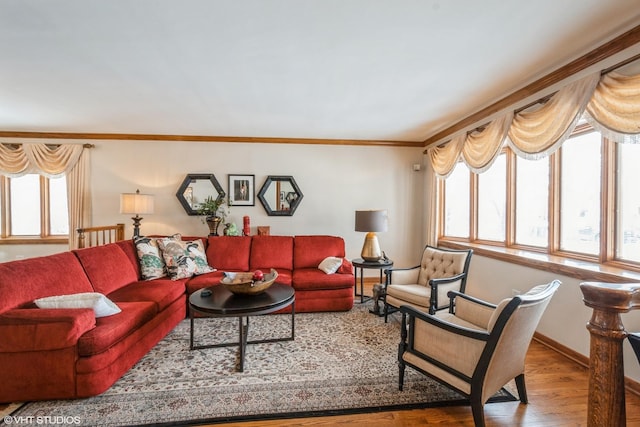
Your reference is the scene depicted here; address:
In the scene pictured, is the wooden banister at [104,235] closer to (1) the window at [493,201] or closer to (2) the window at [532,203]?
(1) the window at [493,201]

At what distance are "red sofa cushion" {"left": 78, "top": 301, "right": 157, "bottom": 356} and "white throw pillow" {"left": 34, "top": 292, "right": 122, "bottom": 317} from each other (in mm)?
60

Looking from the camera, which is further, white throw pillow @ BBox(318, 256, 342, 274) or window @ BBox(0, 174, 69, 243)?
window @ BBox(0, 174, 69, 243)

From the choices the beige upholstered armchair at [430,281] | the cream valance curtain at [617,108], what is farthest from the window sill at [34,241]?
the cream valance curtain at [617,108]

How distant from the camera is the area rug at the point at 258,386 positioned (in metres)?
1.80

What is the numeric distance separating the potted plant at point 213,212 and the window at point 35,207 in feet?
7.52

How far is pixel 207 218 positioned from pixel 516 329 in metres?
4.11

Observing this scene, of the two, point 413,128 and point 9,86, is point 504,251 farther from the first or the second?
point 9,86

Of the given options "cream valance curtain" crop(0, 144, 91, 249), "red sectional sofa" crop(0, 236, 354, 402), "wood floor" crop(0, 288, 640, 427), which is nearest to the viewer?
"wood floor" crop(0, 288, 640, 427)

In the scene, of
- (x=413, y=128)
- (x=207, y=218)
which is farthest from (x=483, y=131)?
(x=207, y=218)

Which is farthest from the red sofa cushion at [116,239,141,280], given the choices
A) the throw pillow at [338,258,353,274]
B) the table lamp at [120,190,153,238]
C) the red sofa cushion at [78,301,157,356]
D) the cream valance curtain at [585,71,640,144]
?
the cream valance curtain at [585,71,640,144]

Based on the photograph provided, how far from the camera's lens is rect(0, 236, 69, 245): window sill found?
4.53m

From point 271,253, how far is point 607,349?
358cm

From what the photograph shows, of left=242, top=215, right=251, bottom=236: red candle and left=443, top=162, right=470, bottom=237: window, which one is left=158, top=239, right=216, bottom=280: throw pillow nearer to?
left=242, top=215, right=251, bottom=236: red candle

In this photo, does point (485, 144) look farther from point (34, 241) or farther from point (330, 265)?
point (34, 241)
